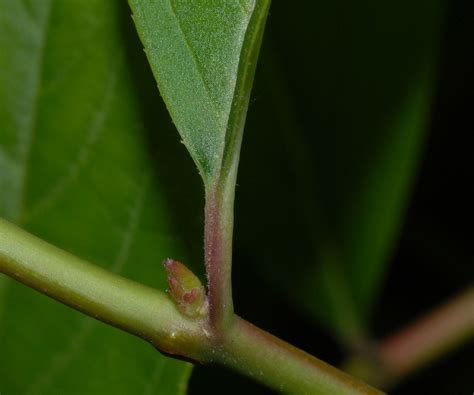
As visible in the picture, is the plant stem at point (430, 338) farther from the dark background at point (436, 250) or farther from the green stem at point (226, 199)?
the green stem at point (226, 199)

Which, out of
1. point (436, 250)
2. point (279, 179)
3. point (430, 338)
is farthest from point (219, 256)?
point (436, 250)

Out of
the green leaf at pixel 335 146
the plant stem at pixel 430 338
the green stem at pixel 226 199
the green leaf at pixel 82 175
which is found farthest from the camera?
the plant stem at pixel 430 338

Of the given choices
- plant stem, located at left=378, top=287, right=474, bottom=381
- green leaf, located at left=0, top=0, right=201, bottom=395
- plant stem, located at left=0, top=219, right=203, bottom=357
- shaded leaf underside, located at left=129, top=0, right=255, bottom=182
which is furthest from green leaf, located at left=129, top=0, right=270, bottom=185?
plant stem, located at left=378, top=287, right=474, bottom=381

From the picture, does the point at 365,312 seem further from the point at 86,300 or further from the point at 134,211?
the point at 86,300

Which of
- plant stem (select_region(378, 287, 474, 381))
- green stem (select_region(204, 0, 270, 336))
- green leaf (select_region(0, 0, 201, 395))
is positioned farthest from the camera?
plant stem (select_region(378, 287, 474, 381))

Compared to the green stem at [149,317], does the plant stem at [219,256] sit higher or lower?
higher

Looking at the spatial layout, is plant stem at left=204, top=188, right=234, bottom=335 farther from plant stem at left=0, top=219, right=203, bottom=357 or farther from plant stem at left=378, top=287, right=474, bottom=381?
plant stem at left=378, top=287, right=474, bottom=381

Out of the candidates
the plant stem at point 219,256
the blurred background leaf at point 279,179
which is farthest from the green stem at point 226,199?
the blurred background leaf at point 279,179
